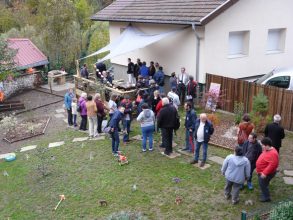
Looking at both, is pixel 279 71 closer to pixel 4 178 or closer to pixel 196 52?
pixel 196 52

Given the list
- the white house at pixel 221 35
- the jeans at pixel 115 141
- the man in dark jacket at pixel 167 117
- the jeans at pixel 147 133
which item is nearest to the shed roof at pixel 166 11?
the white house at pixel 221 35

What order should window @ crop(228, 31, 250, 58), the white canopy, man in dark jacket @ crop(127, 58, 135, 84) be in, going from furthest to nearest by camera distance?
man in dark jacket @ crop(127, 58, 135, 84) → the white canopy → window @ crop(228, 31, 250, 58)

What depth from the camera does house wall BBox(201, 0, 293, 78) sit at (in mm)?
14992

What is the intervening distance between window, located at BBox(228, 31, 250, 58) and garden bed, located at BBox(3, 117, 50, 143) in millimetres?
8842

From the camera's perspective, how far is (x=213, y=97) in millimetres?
14609

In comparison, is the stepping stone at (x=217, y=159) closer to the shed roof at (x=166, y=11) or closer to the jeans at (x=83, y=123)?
the jeans at (x=83, y=123)

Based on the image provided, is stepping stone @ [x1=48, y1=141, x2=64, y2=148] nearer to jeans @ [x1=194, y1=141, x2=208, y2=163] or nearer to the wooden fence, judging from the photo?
jeans @ [x1=194, y1=141, x2=208, y2=163]

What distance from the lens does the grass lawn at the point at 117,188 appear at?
806 centimetres

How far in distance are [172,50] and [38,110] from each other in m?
7.36

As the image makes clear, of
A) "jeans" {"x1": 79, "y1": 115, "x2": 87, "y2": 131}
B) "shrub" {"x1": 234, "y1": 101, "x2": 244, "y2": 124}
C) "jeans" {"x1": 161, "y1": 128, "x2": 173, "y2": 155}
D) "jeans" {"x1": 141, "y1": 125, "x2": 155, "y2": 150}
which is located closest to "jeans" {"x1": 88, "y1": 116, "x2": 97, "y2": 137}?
"jeans" {"x1": 79, "y1": 115, "x2": 87, "y2": 131}

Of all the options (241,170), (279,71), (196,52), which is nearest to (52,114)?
(196,52)

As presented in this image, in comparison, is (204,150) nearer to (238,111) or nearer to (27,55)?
(238,111)

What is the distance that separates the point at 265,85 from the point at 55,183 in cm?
814

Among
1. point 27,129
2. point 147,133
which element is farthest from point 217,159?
point 27,129
